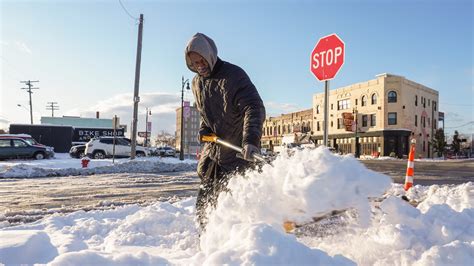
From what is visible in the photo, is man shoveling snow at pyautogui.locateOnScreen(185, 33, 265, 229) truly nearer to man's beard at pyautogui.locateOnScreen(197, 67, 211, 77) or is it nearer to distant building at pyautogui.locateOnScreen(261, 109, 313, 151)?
man's beard at pyautogui.locateOnScreen(197, 67, 211, 77)

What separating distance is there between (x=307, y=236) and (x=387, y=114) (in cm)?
4394

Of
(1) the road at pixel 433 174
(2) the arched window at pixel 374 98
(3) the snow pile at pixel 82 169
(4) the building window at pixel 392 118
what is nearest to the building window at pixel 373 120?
(2) the arched window at pixel 374 98

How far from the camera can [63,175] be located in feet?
42.9

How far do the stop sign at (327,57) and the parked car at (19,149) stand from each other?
19039mm

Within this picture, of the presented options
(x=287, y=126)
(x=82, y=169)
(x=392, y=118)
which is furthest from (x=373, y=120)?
(x=82, y=169)

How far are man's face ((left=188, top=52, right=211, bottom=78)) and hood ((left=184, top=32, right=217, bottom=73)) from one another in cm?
4

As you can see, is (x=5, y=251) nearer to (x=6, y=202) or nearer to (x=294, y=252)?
(x=294, y=252)

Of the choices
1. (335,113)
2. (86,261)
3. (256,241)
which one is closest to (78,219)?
(86,261)

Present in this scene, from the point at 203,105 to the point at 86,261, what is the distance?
1.65 m

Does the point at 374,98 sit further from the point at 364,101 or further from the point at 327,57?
the point at 327,57

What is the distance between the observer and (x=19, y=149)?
2038 cm

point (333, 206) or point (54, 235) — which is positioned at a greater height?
point (333, 206)

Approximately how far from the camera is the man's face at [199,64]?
3.07 metres

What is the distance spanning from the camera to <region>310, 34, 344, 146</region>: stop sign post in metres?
5.78
